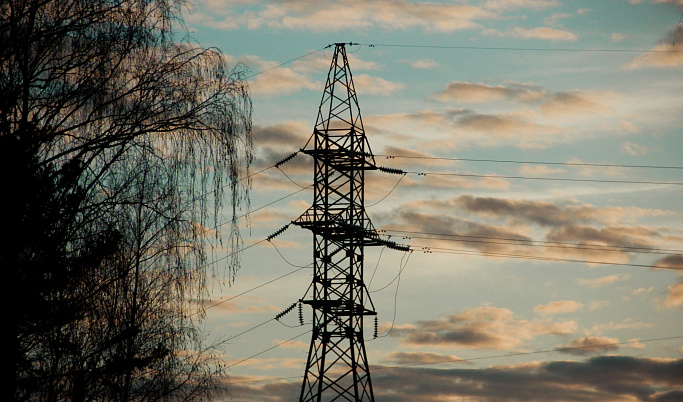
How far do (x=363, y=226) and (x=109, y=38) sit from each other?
1032 inches

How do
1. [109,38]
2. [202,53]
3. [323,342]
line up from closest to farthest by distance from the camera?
[109,38] → [202,53] → [323,342]

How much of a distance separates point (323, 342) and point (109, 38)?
87.9 feet

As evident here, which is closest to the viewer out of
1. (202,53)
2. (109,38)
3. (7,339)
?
(7,339)

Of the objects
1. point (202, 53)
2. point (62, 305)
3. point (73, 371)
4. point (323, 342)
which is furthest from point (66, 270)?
point (323, 342)

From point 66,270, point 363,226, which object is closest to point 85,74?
point 66,270

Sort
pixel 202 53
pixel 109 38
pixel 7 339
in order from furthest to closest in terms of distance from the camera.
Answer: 1. pixel 202 53
2. pixel 109 38
3. pixel 7 339

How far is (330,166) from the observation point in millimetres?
40438

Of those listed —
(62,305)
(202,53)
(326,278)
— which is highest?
(326,278)

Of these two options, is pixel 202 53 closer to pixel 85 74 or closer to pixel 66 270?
pixel 85 74

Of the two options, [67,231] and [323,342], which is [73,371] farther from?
[323,342]

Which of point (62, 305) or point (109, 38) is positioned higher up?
point (109, 38)

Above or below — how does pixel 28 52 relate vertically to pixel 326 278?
below

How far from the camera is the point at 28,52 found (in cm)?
1348

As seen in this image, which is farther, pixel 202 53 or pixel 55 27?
pixel 202 53
